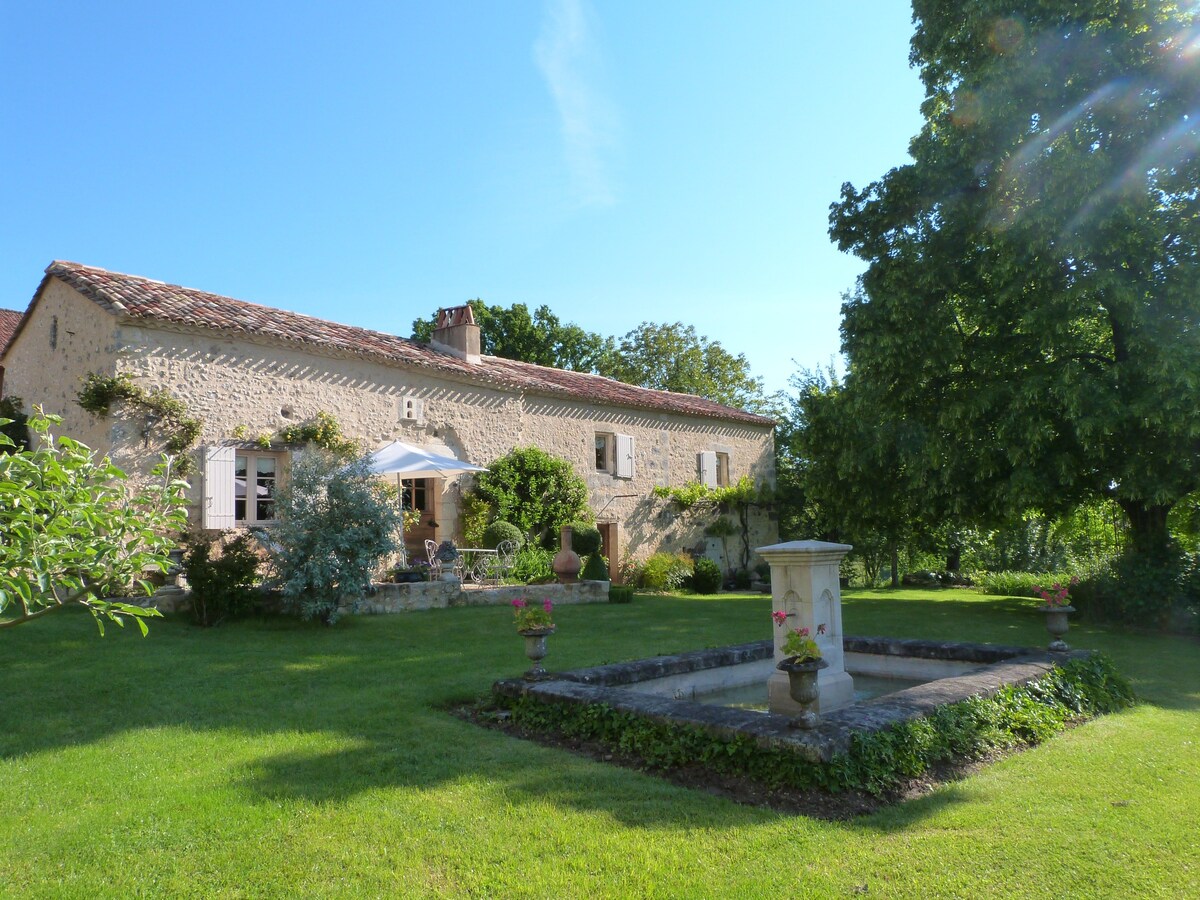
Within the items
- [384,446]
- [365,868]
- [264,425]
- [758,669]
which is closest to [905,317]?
[758,669]

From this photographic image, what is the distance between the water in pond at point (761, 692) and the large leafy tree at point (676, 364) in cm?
2787

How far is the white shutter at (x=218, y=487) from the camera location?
12547 mm

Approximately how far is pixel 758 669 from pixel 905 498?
817 centimetres

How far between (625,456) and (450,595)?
25.3ft

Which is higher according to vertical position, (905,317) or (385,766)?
(905,317)

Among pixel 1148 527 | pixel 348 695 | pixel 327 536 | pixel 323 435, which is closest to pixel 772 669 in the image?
pixel 348 695

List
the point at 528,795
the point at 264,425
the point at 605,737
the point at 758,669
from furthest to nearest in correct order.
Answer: the point at 264,425, the point at 758,669, the point at 605,737, the point at 528,795

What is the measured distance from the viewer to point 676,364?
3600 centimetres

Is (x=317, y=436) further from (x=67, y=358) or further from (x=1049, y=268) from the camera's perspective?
(x=1049, y=268)

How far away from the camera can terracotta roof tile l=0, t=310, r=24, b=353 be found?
59.9 ft

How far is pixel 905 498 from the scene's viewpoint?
15.1 meters

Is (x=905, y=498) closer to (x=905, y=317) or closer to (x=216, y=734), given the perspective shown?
(x=905, y=317)

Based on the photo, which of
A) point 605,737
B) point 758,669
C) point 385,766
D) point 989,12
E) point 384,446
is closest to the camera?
point 385,766

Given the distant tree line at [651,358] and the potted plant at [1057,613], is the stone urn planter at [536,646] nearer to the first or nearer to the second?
the potted plant at [1057,613]
